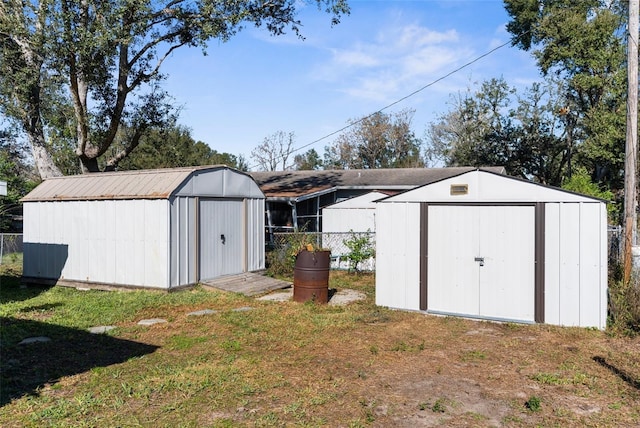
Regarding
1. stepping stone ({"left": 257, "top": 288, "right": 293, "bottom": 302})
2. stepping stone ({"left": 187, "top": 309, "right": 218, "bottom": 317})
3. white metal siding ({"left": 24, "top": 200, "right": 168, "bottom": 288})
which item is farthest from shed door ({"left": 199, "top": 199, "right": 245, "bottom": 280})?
stepping stone ({"left": 187, "top": 309, "right": 218, "bottom": 317})

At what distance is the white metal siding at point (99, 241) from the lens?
11.0m

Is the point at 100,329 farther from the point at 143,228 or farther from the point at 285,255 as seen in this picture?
the point at 285,255

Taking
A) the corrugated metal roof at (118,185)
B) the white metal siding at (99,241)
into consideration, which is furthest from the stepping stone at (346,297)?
the corrugated metal roof at (118,185)

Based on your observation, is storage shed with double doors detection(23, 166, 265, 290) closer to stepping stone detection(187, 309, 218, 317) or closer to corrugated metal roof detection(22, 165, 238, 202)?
corrugated metal roof detection(22, 165, 238, 202)

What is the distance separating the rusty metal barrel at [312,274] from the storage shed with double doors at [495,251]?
4.01 ft

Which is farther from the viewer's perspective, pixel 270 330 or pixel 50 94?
pixel 50 94

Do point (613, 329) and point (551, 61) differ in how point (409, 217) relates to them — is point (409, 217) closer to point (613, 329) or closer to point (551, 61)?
point (613, 329)

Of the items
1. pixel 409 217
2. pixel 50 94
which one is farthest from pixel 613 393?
pixel 50 94

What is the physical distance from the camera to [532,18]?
26.4 m

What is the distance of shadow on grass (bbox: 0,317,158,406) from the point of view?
5371 mm

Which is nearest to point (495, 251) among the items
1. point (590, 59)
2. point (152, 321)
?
point (152, 321)

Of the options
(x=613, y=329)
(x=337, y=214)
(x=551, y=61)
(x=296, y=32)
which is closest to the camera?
(x=613, y=329)

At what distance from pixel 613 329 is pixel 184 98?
56.6 feet

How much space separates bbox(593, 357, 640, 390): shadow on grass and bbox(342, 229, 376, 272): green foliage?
8.69m
